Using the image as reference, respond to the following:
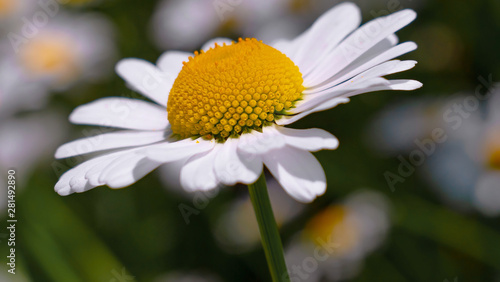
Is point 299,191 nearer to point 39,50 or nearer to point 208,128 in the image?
point 208,128

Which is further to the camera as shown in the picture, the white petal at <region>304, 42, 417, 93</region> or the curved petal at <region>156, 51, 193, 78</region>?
the curved petal at <region>156, 51, 193, 78</region>

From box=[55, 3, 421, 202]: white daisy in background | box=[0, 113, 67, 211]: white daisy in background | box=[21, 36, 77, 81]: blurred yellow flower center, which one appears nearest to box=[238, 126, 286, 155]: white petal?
box=[55, 3, 421, 202]: white daisy in background

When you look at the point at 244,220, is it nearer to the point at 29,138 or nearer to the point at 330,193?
the point at 330,193

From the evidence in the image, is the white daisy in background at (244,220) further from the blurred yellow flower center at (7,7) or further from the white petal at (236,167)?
the blurred yellow flower center at (7,7)

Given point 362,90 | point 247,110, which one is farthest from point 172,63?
point 362,90

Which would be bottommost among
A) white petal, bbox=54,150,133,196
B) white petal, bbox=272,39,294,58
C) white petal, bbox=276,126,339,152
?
white petal, bbox=276,126,339,152

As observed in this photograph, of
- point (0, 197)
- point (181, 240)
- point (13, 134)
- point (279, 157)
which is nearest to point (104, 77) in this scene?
point (13, 134)

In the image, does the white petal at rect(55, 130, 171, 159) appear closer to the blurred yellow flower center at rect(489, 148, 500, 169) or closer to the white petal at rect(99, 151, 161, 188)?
the white petal at rect(99, 151, 161, 188)

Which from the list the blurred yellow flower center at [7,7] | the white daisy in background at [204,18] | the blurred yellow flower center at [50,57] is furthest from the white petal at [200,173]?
the blurred yellow flower center at [7,7]
